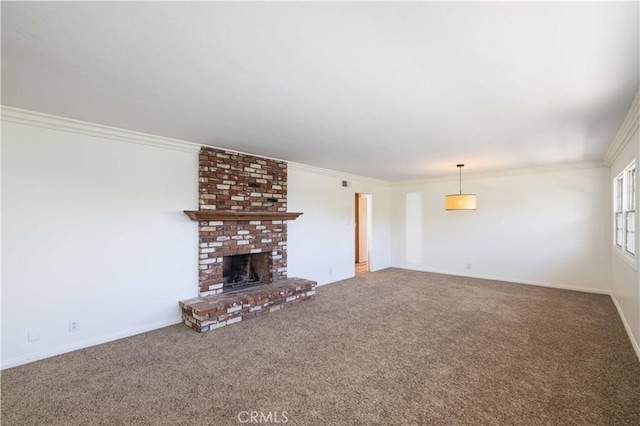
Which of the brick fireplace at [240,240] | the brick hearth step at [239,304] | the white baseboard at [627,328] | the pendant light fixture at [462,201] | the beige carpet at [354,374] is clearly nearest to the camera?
the beige carpet at [354,374]

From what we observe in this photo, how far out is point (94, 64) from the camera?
200 centimetres

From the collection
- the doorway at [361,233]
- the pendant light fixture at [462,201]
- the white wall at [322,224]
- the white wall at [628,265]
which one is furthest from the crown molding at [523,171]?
the doorway at [361,233]

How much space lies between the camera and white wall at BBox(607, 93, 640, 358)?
9.59ft

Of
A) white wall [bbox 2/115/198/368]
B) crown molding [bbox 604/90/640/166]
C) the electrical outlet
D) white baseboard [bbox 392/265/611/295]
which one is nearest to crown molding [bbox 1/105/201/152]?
white wall [bbox 2/115/198/368]

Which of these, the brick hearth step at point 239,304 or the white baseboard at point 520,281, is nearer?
the brick hearth step at point 239,304

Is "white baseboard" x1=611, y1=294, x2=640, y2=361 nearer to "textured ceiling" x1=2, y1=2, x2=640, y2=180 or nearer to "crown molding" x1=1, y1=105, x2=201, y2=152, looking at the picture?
"textured ceiling" x1=2, y1=2, x2=640, y2=180

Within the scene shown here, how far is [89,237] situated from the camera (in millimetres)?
3301

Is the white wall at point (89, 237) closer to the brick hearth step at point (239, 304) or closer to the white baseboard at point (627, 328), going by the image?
the brick hearth step at point (239, 304)

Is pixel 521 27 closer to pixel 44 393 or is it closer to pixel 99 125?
pixel 99 125

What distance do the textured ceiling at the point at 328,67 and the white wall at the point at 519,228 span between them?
249 centimetres

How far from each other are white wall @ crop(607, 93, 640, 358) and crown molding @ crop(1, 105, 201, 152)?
4.83m

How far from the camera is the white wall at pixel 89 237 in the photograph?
9.49 ft

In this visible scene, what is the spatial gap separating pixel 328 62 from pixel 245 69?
1.91ft

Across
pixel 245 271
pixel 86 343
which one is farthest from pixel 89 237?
pixel 245 271
